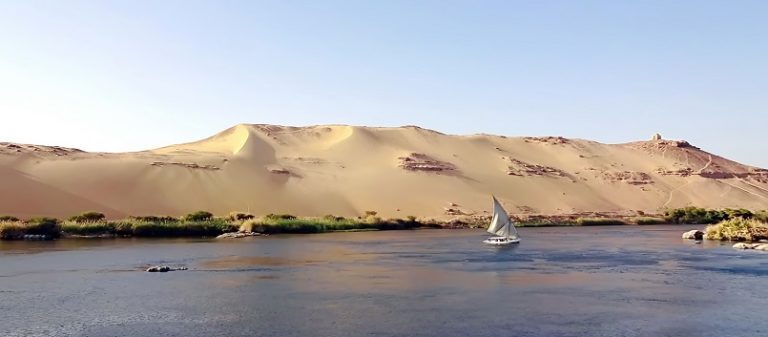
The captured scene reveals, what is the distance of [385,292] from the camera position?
61.5ft

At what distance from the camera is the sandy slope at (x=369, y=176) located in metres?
59.3

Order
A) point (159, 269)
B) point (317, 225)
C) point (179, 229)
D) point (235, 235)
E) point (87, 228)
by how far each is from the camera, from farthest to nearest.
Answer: point (317, 225) → point (179, 229) → point (235, 235) → point (87, 228) → point (159, 269)

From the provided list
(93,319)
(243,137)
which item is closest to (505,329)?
(93,319)

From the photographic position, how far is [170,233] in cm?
4306

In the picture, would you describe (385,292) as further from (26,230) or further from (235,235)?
(26,230)

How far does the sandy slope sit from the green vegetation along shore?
A: 7981 mm

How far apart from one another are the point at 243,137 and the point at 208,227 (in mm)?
41636

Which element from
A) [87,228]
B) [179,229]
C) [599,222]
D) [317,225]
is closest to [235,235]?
[179,229]

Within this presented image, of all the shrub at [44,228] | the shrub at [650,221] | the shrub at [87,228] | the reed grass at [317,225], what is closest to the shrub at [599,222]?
the shrub at [650,221]

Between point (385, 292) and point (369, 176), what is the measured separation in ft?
182

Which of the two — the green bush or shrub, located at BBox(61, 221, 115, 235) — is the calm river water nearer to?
shrub, located at BBox(61, 221, 115, 235)

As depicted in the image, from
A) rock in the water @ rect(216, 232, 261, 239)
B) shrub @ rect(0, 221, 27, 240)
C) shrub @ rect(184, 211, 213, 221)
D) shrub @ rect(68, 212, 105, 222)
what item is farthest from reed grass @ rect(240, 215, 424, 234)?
shrub @ rect(0, 221, 27, 240)

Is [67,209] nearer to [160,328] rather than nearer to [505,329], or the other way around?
[160,328]

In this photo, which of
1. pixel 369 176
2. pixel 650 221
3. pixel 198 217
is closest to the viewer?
pixel 198 217
